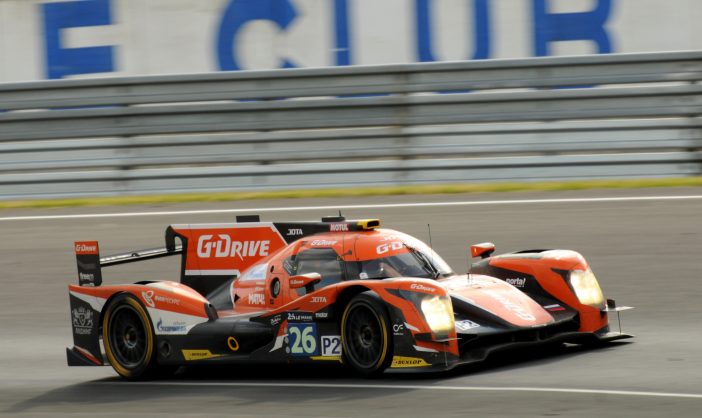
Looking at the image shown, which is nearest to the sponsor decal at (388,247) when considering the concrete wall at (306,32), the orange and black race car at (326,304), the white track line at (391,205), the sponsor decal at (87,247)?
the orange and black race car at (326,304)

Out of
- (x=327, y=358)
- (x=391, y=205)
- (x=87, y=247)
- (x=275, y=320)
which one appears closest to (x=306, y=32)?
(x=391, y=205)

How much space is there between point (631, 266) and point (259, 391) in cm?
485

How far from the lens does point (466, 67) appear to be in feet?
48.8

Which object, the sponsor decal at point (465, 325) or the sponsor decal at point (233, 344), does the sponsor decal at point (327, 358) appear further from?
the sponsor decal at point (465, 325)

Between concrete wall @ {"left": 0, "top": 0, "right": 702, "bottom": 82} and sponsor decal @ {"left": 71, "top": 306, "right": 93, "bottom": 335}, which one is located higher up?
concrete wall @ {"left": 0, "top": 0, "right": 702, "bottom": 82}

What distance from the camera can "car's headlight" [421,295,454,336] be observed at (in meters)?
7.94

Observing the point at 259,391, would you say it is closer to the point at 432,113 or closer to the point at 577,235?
the point at 577,235

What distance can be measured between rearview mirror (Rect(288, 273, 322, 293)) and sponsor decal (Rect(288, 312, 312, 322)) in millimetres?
201

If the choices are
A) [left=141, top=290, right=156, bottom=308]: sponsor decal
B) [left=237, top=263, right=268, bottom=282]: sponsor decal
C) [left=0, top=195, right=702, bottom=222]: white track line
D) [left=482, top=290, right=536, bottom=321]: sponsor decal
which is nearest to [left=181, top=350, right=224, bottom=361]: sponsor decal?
[left=141, top=290, right=156, bottom=308]: sponsor decal

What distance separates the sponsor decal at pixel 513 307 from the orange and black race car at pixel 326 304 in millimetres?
16

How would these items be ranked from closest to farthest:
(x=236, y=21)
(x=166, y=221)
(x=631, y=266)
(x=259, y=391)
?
1. (x=259, y=391)
2. (x=631, y=266)
3. (x=166, y=221)
4. (x=236, y=21)

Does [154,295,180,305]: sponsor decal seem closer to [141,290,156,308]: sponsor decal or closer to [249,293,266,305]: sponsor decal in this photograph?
[141,290,156,308]: sponsor decal

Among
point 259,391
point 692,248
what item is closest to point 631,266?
point 692,248

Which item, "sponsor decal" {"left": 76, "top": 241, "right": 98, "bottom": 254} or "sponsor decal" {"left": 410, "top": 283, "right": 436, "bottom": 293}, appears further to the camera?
"sponsor decal" {"left": 76, "top": 241, "right": 98, "bottom": 254}
